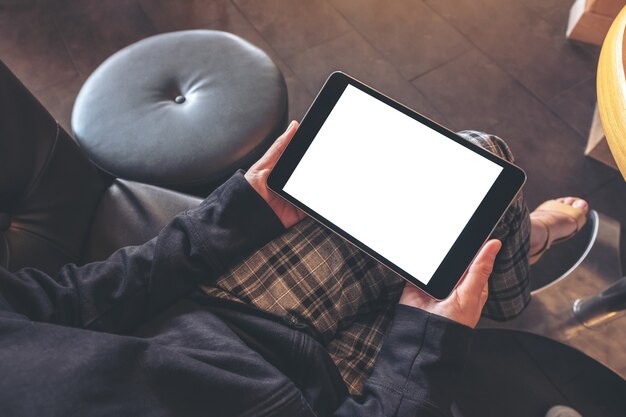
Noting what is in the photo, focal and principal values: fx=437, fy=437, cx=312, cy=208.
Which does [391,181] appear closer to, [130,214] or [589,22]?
[130,214]

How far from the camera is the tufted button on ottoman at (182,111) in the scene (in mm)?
851

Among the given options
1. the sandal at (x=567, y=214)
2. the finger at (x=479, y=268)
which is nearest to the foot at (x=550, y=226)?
the sandal at (x=567, y=214)

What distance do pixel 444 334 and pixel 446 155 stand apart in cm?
25

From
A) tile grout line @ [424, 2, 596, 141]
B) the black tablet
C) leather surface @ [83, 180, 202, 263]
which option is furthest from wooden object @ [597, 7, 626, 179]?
tile grout line @ [424, 2, 596, 141]

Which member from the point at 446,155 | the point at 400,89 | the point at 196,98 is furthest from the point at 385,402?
the point at 400,89

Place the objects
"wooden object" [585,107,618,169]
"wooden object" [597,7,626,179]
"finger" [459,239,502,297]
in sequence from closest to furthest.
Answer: "wooden object" [597,7,626,179]
"finger" [459,239,502,297]
"wooden object" [585,107,618,169]

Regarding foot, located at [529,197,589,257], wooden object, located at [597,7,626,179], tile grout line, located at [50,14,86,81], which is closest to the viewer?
wooden object, located at [597,7,626,179]

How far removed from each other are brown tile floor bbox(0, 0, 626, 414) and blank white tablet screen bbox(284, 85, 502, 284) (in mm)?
686

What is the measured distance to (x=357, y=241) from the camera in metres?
0.65

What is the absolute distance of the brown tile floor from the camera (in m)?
1.27

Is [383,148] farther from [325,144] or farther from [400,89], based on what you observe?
[400,89]

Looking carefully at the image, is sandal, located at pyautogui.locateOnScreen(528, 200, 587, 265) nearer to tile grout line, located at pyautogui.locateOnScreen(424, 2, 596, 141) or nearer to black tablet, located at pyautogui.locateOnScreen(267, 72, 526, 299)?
tile grout line, located at pyautogui.locateOnScreen(424, 2, 596, 141)

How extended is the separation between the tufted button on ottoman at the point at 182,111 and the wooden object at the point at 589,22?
1063 mm

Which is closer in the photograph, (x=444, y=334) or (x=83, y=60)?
(x=444, y=334)
